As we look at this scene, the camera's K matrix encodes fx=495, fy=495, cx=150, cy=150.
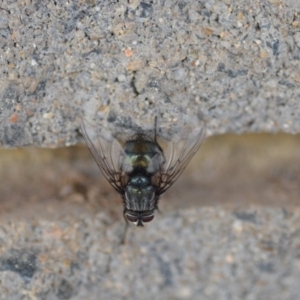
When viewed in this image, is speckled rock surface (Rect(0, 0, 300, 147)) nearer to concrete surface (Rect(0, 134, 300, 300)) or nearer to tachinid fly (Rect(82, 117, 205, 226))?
tachinid fly (Rect(82, 117, 205, 226))

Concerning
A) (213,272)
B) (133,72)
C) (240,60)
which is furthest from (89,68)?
(213,272)

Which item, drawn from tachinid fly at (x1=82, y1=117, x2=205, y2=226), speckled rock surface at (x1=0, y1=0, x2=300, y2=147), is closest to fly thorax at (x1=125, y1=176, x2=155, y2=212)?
tachinid fly at (x1=82, y1=117, x2=205, y2=226)

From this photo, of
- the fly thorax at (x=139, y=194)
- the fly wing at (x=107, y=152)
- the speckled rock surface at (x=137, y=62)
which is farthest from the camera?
the fly thorax at (x=139, y=194)

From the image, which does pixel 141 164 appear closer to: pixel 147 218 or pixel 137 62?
pixel 147 218

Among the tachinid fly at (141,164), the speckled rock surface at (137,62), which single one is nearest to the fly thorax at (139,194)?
the tachinid fly at (141,164)

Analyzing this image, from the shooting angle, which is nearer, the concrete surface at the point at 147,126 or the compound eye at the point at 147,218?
the concrete surface at the point at 147,126

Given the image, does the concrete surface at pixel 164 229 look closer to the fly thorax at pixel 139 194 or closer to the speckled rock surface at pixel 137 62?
the fly thorax at pixel 139 194

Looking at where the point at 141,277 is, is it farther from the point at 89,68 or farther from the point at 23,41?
the point at 23,41

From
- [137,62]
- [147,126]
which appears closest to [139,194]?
[147,126]
